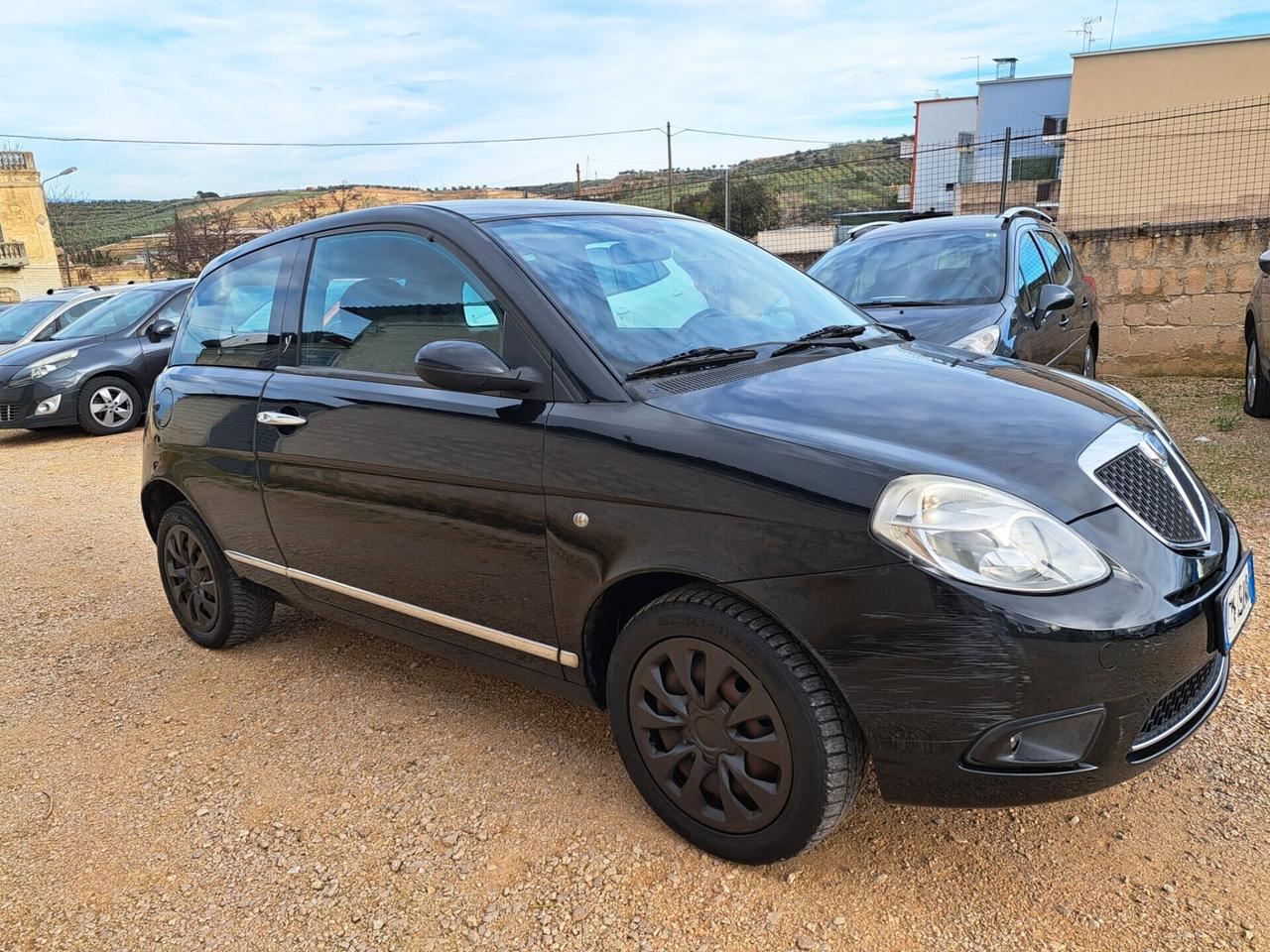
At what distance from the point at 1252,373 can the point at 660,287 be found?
6242 millimetres

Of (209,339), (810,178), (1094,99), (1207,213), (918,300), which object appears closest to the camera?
(209,339)

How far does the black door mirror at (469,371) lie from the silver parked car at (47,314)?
10842mm

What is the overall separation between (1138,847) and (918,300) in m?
4.28

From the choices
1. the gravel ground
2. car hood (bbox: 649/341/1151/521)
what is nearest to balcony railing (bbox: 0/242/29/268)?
the gravel ground

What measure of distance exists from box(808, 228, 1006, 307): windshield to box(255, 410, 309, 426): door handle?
12.8 ft

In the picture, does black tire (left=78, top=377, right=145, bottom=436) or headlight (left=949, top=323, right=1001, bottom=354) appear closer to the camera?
headlight (left=949, top=323, right=1001, bottom=354)

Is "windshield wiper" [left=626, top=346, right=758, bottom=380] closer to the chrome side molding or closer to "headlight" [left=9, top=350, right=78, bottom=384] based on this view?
the chrome side molding

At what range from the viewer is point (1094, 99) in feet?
85.3

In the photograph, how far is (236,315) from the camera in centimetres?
387

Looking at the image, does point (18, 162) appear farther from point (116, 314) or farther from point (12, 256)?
point (116, 314)

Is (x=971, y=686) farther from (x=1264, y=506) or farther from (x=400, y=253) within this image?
(x=1264, y=506)

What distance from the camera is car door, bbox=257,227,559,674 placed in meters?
2.70

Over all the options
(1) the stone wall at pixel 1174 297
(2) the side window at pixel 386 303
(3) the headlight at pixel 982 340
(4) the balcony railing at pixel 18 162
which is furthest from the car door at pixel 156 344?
(4) the balcony railing at pixel 18 162

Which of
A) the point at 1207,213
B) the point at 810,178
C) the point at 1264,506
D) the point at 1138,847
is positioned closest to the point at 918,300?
the point at 1264,506
